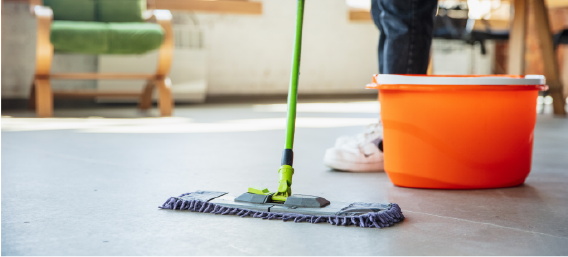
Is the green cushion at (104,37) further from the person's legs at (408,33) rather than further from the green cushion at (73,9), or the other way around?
the person's legs at (408,33)

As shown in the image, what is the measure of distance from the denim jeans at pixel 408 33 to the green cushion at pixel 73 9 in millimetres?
2534

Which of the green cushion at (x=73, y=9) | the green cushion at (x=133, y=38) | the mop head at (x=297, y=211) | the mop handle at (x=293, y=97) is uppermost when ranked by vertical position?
the green cushion at (x=73, y=9)

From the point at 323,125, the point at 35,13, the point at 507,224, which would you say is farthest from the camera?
the point at 35,13

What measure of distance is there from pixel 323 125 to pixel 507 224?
5.80 feet

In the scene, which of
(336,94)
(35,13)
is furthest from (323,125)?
(336,94)

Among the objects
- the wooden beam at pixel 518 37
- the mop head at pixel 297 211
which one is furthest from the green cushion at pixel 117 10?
the mop head at pixel 297 211

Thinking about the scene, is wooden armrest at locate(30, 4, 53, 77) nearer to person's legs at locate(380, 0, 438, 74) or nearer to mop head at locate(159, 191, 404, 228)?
person's legs at locate(380, 0, 438, 74)

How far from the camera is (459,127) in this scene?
111 cm

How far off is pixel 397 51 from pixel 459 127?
0.33 meters

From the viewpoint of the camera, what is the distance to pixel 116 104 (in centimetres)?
412

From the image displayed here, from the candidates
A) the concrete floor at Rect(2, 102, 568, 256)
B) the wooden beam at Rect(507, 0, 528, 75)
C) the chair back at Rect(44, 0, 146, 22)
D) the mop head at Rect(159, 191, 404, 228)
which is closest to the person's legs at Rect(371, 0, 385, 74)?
the concrete floor at Rect(2, 102, 568, 256)

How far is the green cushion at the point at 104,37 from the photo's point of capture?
287cm

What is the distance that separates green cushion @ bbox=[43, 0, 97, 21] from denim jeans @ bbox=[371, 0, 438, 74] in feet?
8.31

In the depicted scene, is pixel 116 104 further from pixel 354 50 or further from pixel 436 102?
pixel 436 102
